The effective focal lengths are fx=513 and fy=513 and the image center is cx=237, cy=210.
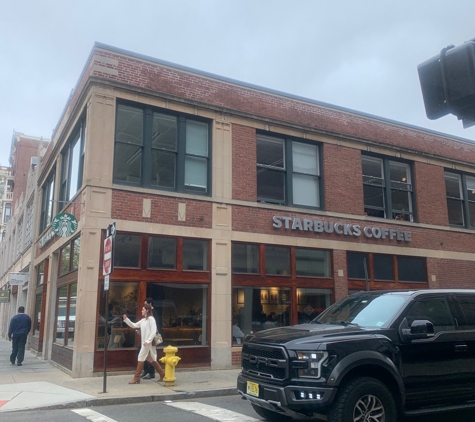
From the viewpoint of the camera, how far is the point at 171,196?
13617 millimetres

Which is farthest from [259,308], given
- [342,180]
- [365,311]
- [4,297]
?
[4,297]

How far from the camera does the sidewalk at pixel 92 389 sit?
9070 mm

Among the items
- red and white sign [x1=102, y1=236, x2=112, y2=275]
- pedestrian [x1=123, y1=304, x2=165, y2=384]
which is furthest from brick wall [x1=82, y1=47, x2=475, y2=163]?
pedestrian [x1=123, y1=304, x2=165, y2=384]

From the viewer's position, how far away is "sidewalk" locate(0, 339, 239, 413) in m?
9.07

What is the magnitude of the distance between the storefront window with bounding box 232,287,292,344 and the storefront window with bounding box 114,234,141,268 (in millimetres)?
2917

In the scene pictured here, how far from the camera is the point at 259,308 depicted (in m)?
14.4

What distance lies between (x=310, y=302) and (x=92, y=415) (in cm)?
843

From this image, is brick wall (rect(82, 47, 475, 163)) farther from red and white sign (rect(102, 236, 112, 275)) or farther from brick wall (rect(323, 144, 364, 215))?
red and white sign (rect(102, 236, 112, 275))

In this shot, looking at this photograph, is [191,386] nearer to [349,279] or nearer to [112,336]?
[112,336]

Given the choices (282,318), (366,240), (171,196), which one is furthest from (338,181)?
(171,196)

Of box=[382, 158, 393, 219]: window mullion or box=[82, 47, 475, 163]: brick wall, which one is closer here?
box=[82, 47, 475, 163]: brick wall

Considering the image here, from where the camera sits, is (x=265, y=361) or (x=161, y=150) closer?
(x=265, y=361)

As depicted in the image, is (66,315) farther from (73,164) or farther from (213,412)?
(213,412)

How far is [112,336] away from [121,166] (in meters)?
4.33
